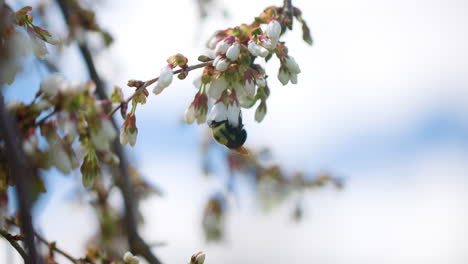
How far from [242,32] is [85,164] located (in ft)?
1.64

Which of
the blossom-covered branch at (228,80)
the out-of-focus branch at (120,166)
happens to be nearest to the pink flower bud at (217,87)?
the blossom-covered branch at (228,80)

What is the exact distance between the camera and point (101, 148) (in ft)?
3.68

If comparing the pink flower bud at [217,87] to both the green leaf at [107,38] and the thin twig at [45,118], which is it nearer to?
the thin twig at [45,118]

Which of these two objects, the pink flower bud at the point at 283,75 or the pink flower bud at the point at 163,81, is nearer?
the pink flower bud at the point at 163,81

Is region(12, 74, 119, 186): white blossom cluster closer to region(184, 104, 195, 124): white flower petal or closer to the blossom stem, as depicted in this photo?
the blossom stem

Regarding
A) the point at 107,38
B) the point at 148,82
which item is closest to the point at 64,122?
the point at 148,82

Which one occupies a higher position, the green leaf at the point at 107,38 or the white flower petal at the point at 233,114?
the green leaf at the point at 107,38

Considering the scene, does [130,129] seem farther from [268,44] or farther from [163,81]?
[268,44]

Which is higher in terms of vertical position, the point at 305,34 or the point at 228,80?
the point at 305,34

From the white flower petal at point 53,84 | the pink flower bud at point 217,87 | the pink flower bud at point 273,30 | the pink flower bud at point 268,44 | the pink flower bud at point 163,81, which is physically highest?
the pink flower bud at point 273,30

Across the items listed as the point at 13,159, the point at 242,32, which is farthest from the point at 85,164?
the point at 242,32

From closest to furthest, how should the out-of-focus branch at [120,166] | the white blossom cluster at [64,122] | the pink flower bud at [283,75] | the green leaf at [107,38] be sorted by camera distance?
1. the white blossom cluster at [64,122]
2. the pink flower bud at [283,75]
3. the out-of-focus branch at [120,166]
4. the green leaf at [107,38]

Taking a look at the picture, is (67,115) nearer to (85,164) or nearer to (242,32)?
(85,164)

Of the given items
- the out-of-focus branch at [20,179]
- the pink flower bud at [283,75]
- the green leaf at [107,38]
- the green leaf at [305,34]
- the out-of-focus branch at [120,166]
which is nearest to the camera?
the out-of-focus branch at [20,179]
